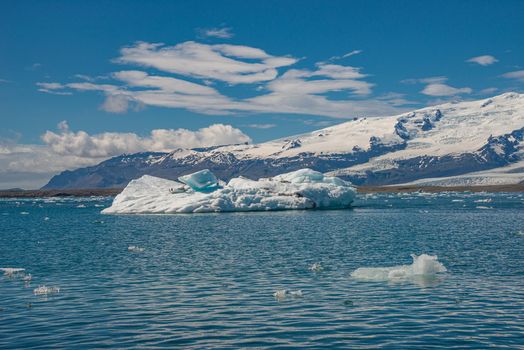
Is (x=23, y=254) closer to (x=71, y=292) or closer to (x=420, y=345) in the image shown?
(x=71, y=292)

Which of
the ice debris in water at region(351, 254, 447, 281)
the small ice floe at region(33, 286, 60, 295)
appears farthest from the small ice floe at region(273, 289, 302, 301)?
the small ice floe at region(33, 286, 60, 295)

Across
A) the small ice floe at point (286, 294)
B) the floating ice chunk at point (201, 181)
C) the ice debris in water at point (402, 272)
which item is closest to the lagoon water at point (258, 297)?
the small ice floe at point (286, 294)

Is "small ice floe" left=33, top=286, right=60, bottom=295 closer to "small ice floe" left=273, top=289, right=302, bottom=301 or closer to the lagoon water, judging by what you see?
the lagoon water

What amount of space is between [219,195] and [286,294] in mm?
67178

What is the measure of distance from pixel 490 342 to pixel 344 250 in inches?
879

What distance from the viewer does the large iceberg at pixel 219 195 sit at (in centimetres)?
8875

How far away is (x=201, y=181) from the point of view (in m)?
92.4

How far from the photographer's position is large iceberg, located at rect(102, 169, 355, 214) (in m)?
88.8

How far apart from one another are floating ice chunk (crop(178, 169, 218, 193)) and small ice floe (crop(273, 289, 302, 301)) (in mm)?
68694

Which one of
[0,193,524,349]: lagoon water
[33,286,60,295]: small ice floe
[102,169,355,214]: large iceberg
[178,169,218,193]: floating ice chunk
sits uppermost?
[178,169,218,193]: floating ice chunk

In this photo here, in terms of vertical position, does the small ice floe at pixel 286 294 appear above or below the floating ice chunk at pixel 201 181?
below

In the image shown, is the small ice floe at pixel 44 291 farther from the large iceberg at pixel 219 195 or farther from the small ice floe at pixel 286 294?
the large iceberg at pixel 219 195

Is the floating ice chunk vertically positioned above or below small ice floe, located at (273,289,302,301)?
above

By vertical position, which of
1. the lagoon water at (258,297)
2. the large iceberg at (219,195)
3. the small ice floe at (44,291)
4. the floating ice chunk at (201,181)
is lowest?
the lagoon water at (258,297)
